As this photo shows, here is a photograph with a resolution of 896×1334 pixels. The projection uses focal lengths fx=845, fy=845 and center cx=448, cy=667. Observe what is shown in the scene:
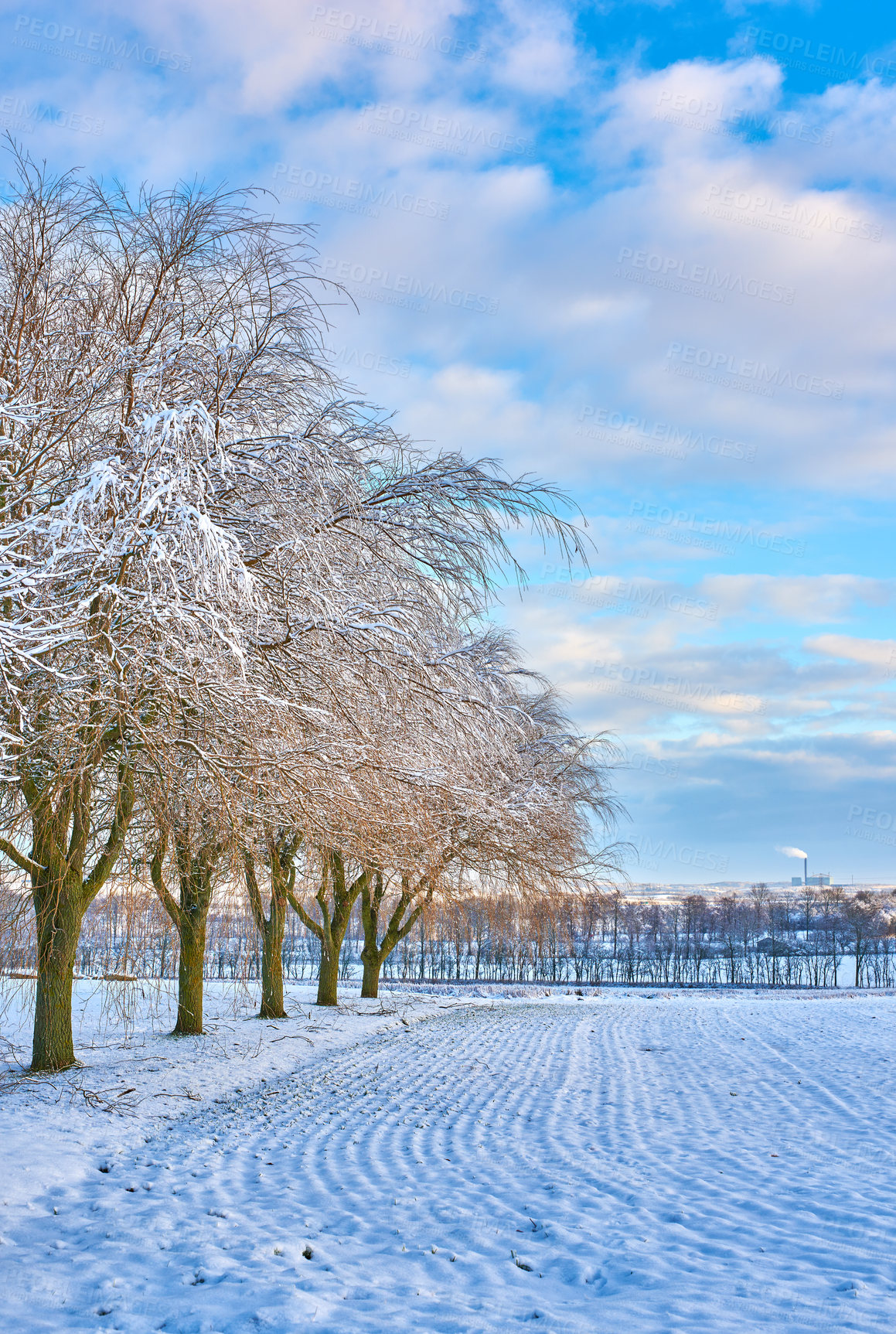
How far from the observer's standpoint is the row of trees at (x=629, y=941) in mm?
17562

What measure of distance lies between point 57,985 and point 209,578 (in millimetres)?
6585

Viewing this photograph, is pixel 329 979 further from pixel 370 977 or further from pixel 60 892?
pixel 60 892

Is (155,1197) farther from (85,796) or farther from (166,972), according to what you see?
(166,972)

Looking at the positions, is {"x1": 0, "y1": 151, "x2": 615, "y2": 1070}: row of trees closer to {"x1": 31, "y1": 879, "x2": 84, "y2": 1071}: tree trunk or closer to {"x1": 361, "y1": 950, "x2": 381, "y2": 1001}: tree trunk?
{"x1": 31, "y1": 879, "x2": 84, "y2": 1071}: tree trunk

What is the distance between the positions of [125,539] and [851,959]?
108911 millimetres

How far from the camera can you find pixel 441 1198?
18.4ft

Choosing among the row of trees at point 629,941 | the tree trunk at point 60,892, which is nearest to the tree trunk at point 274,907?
the row of trees at point 629,941

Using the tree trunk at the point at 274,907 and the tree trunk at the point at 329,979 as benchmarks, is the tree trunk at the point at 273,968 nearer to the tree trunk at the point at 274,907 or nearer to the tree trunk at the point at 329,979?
the tree trunk at the point at 274,907

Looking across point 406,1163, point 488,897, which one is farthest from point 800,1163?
point 488,897

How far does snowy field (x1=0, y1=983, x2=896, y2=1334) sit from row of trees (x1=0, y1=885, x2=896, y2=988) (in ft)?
10.3

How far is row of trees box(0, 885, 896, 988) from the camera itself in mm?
17562

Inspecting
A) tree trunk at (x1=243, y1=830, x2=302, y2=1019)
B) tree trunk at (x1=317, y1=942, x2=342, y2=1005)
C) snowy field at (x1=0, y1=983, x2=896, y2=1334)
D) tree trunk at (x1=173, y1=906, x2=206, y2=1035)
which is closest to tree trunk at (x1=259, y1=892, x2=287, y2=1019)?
tree trunk at (x1=243, y1=830, x2=302, y2=1019)

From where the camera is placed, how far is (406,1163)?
254 inches

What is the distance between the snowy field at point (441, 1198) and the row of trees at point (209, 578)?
7.73 feet
